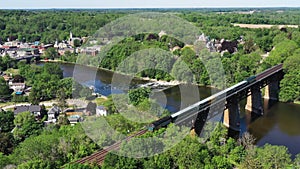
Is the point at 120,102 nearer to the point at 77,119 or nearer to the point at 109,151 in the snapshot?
the point at 77,119

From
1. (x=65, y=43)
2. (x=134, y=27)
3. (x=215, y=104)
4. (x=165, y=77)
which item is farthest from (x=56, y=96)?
(x=65, y=43)

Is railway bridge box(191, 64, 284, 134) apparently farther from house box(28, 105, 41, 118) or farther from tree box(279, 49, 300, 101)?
house box(28, 105, 41, 118)

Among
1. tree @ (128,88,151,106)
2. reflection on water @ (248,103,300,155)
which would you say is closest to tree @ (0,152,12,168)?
tree @ (128,88,151,106)

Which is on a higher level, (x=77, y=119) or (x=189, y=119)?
(x=189, y=119)

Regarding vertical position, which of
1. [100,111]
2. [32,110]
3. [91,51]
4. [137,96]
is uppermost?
[91,51]

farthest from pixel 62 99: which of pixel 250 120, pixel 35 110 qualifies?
pixel 250 120

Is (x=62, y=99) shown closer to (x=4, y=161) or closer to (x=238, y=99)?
(x=4, y=161)
